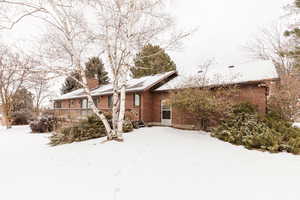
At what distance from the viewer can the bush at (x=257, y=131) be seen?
6.45 metres

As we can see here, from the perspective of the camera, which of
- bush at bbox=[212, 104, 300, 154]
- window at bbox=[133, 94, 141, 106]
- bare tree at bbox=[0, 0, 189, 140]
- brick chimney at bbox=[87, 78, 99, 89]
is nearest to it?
bush at bbox=[212, 104, 300, 154]

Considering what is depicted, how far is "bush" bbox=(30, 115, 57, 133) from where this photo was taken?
1519cm

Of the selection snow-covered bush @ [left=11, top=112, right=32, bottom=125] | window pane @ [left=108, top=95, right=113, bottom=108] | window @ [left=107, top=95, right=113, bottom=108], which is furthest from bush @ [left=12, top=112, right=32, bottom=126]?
window pane @ [left=108, top=95, right=113, bottom=108]

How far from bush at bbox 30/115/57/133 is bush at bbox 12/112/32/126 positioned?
8.11 m

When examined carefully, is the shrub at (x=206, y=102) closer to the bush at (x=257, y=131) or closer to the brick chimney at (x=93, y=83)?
the bush at (x=257, y=131)

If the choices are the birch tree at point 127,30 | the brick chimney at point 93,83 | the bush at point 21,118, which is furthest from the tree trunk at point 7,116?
the birch tree at point 127,30

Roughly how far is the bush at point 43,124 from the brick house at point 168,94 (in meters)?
1.77

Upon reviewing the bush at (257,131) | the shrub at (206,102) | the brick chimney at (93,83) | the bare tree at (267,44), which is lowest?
the bush at (257,131)

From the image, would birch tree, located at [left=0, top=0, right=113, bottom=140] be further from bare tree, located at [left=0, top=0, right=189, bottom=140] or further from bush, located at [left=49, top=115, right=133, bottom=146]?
bush, located at [left=49, top=115, right=133, bottom=146]

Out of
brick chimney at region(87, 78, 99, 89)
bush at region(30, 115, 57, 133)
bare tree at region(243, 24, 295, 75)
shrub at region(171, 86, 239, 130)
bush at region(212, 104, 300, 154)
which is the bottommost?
bush at region(30, 115, 57, 133)

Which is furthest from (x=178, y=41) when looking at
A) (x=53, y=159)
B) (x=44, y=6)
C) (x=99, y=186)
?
(x=53, y=159)

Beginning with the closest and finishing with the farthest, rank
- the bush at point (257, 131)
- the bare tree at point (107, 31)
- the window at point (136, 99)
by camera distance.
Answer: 1. the bush at point (257, 131)
2. the bare tree at point (107, 31)
3. the window at point (136, 99)

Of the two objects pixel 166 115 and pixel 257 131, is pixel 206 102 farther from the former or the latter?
pixel 166 115

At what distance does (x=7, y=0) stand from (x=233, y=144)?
11318 millimetres
